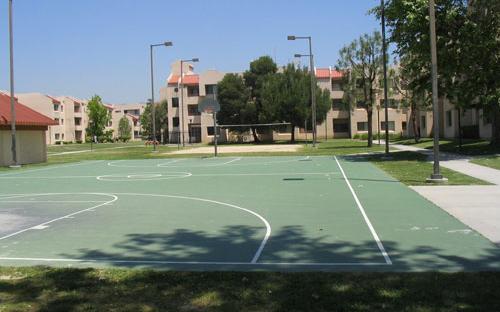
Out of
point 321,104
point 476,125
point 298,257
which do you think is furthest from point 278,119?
point 298,257

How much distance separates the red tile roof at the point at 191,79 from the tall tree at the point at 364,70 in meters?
39.5

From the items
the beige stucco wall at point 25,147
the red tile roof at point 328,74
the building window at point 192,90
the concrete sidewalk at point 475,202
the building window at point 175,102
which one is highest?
the red tile roof at point 328,74

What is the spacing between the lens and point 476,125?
146 feet

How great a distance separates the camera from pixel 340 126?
82.8 metres

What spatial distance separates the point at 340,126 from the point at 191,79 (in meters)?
23.4

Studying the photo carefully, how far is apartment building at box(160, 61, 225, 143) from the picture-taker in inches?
3233

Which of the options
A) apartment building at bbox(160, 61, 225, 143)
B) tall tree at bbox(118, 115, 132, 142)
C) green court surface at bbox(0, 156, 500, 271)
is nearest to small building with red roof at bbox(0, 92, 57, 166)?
green court surface at bbox(0, 156, 500, 271)

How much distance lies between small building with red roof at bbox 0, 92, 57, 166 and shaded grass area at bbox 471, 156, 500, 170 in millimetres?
26317

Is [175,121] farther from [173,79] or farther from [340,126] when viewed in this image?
[340,126]

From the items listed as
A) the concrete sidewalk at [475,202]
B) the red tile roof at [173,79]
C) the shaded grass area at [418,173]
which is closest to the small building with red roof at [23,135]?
the shaded grass area at [418,173]

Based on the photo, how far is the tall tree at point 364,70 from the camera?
150 ft

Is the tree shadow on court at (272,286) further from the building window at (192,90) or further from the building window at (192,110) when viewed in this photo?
the building window at (192,90)

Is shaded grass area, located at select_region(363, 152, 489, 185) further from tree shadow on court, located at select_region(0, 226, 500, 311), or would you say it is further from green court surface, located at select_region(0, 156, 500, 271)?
tree shadow on court, located at select_region(0, 226, 500, 311)

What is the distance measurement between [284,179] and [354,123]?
61.4 meters
